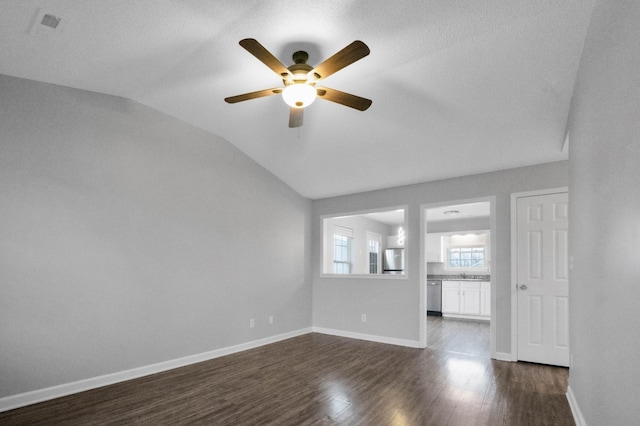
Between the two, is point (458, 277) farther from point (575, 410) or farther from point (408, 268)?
point (575, 410)

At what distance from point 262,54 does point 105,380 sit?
3470 millimetres

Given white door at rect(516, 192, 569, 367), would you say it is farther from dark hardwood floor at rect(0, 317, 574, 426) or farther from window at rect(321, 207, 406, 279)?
window at rect(321, 207, 406, 279)

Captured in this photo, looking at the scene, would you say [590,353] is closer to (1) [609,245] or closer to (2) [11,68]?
(1) [609,245]

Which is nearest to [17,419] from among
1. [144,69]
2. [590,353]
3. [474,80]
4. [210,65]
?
[144,69]

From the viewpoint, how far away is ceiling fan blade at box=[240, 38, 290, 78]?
224 cm

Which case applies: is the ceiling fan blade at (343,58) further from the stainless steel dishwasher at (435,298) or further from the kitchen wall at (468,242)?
the kitchen wall at (468,242)

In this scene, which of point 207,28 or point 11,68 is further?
point 11,68

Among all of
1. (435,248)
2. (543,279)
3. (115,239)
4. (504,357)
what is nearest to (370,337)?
(504,357)

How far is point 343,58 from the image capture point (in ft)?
7.85

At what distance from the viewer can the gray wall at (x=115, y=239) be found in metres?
3.11

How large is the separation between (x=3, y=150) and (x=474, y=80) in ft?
13.7

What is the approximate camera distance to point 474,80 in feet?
10.4

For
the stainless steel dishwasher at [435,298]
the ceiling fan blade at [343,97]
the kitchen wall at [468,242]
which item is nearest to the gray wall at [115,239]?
the ceiling fan blade at [343,97]

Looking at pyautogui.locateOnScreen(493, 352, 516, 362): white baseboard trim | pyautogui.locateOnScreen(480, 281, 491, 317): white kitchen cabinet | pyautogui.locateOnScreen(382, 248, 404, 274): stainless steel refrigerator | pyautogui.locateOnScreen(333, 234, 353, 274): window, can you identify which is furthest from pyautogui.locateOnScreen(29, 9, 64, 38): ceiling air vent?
pyautogui.locateOnScreen(382, 248, 404, 274): stainless steel refrigerator
